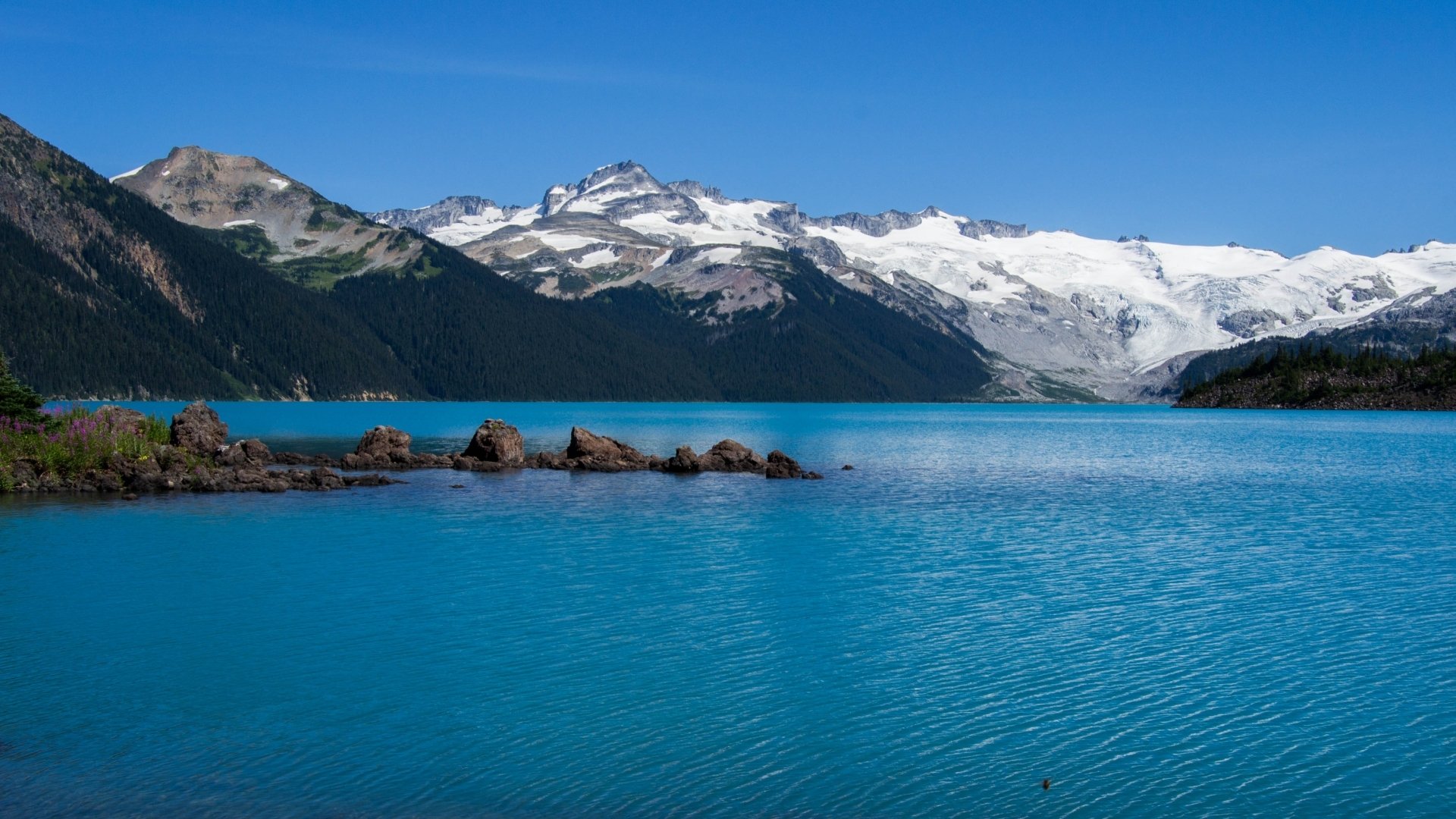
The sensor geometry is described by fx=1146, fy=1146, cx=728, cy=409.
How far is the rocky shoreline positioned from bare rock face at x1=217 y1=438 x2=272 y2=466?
0.08 m

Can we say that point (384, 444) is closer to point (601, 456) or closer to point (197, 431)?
point (197, 431)

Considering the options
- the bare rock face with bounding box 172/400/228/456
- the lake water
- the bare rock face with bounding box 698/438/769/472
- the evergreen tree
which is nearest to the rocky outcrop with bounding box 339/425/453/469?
the bare rock face with bounding box 172/400/228/456

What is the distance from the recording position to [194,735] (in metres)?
20.6

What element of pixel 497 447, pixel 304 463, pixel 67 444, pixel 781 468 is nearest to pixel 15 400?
pixel 67 444

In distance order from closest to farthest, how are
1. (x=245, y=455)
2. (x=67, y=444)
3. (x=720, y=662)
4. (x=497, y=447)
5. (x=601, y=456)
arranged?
1. (x=720, y=662)
2. (x=67, y=444)
3. (x=245, y=455)
4. (x=601, y=456)
5. (x=497, y=447)

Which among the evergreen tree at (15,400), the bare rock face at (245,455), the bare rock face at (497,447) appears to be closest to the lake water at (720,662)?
the evergreen tree at (15,400)

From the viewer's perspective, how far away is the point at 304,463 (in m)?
83.4

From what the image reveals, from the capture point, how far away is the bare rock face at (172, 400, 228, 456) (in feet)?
235

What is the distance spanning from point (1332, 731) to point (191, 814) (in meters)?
19.9

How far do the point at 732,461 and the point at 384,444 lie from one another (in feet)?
85.5

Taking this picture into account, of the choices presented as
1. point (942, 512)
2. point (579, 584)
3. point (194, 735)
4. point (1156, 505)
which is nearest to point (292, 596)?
point (579, 584)

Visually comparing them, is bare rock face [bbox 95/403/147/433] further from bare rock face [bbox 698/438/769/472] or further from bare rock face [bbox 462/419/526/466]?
bare rock face [bbox 698/438/769/472]

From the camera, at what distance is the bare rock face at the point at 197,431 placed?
7156 centimetres

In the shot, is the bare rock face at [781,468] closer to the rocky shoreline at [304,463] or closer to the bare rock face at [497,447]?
the rocky shoreline at [304,463]
